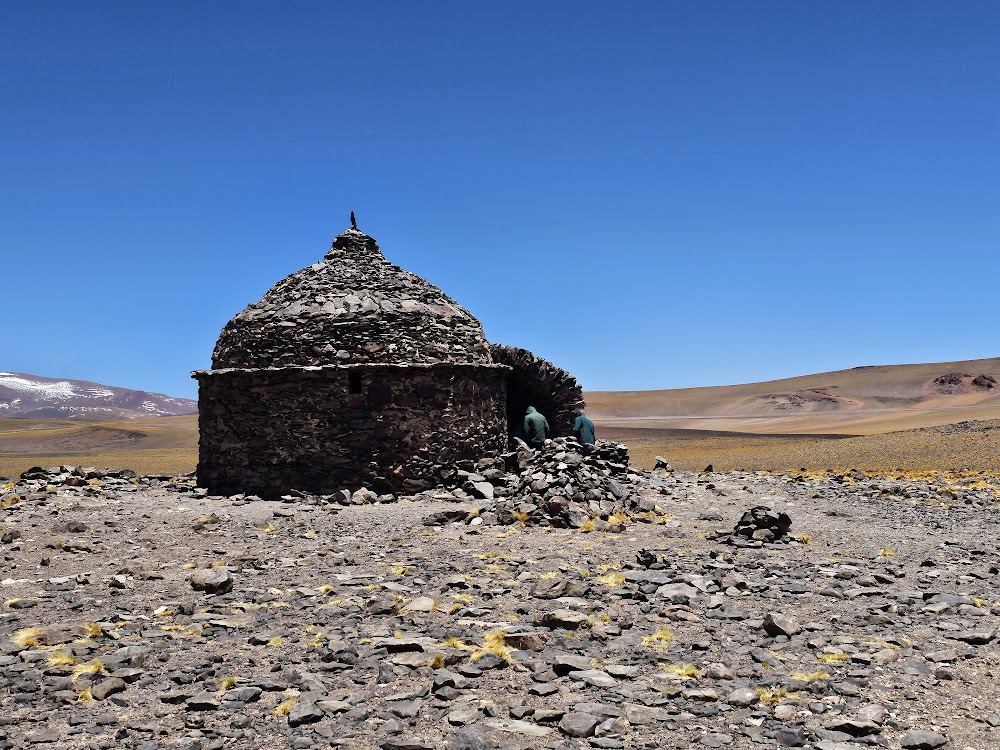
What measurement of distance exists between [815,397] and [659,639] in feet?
338

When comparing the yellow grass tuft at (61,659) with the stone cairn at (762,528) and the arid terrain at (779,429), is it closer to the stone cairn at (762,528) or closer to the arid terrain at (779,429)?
the stone cairn at (762,528)

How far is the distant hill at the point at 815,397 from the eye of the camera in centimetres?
9012

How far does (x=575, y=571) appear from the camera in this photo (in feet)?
28.2

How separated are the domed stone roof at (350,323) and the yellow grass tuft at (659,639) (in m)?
9.08

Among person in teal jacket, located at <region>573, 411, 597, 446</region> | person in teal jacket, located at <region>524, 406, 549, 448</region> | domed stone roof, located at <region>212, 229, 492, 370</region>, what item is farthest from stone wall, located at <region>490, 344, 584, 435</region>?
domed stone roof, located at <region>212, 229, 492, 370</region>

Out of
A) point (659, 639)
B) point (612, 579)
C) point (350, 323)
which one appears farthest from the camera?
point (350, 323)

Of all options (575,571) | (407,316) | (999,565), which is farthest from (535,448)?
(999,565)

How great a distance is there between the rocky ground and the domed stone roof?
3.31m

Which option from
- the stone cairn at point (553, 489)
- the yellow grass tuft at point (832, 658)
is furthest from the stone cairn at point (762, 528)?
the yellow grass tuft at point (832, 658)

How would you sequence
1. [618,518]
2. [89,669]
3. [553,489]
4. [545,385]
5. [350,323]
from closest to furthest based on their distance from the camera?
[89,669], [618,518], [553,489], [350,323], [545,385]

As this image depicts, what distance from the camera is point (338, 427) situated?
14.2 metres

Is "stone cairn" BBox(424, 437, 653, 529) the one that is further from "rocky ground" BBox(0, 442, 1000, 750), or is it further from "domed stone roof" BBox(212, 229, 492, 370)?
"domed stone roof" BBox(212, 229, 492, 370)

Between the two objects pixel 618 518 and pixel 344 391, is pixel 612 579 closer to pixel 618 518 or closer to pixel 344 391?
pixel 618 518

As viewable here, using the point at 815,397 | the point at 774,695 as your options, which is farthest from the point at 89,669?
the point at 815,397
